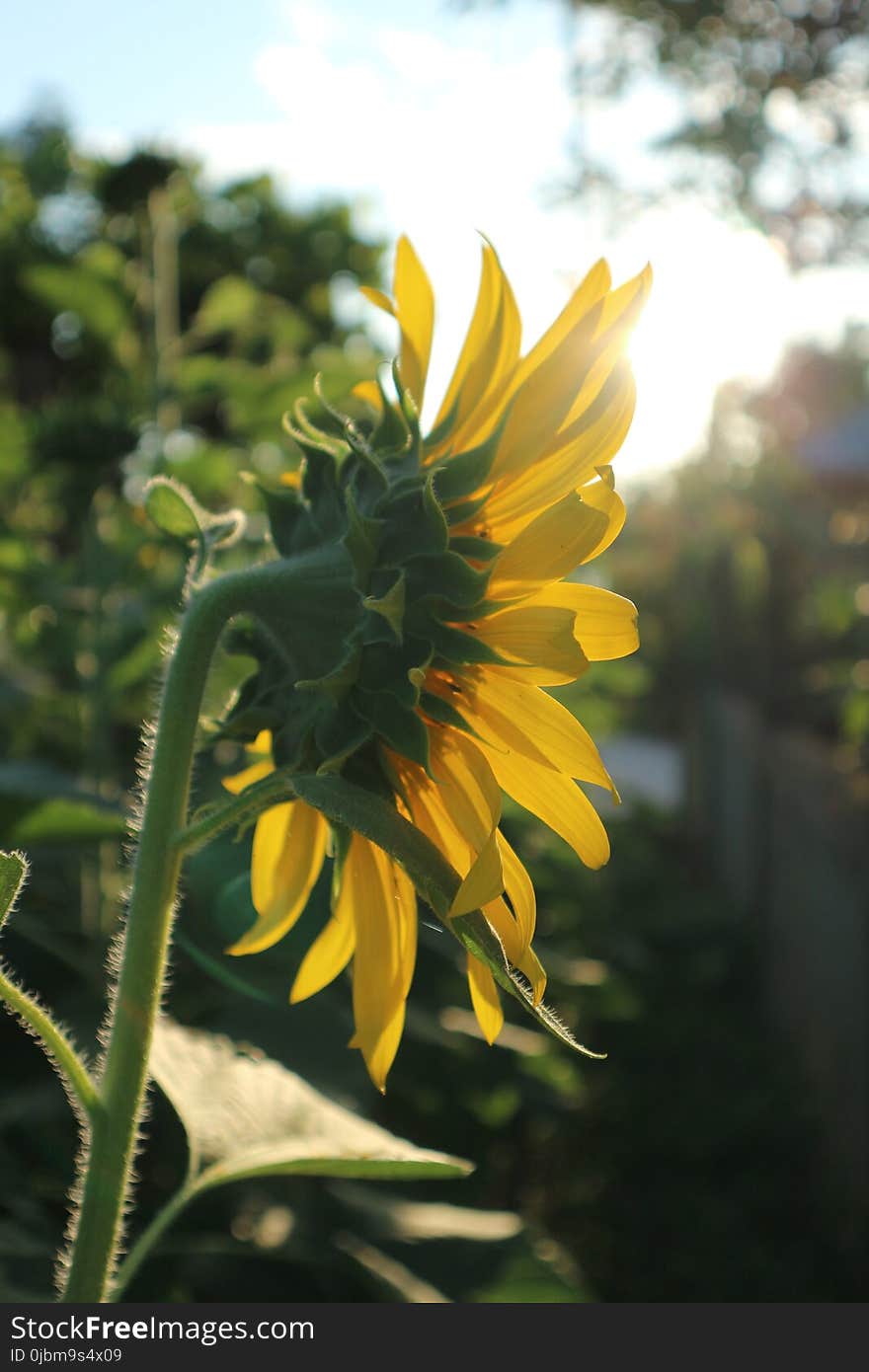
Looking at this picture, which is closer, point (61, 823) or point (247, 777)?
point (247, 777)

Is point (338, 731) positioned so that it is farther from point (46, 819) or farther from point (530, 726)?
point (46, 819)

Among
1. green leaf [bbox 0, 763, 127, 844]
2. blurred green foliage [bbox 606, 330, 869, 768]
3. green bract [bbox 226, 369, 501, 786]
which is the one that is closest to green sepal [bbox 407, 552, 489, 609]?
green bract [bbox 226, 369, 501, 786]

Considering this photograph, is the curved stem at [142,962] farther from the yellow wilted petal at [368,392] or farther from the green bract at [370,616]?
the yellow wilted petal at [368,392]

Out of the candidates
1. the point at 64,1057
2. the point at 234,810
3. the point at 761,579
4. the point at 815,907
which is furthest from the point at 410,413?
the point at 761,579

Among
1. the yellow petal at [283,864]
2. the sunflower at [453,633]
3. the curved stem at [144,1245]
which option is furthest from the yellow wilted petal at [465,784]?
the curved stem at [144,1245]

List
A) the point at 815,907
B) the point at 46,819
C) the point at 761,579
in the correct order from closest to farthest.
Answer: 1. the point at 46,819
2. the point at 815,907
3. the point at 761,579

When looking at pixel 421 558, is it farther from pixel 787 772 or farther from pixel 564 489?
pixel 787 772

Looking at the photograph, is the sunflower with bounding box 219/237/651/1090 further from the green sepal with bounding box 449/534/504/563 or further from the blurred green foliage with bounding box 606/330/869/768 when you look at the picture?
the blurred green foliage with bounding box 606/330/869/768
